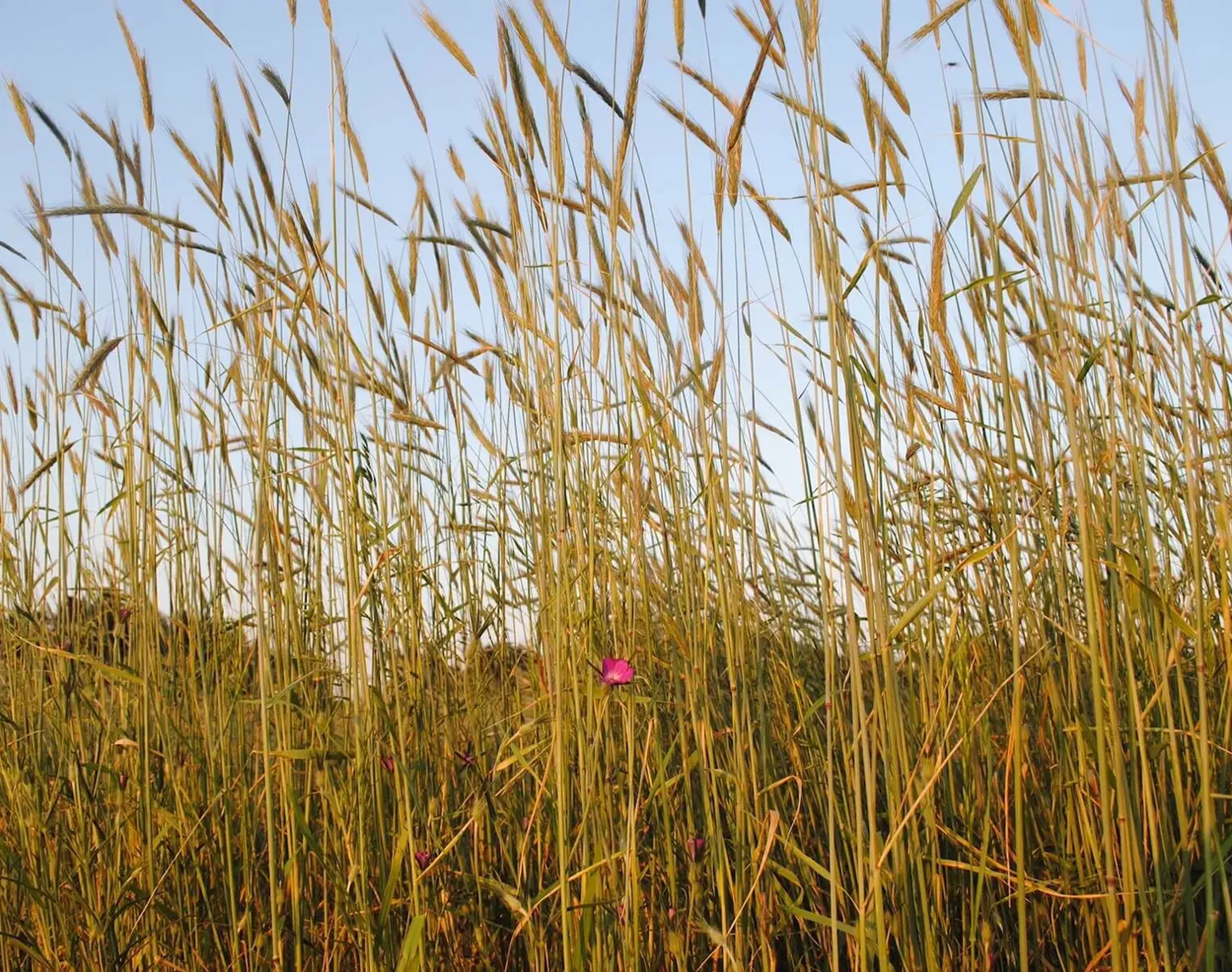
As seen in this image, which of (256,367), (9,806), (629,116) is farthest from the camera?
(9,806)

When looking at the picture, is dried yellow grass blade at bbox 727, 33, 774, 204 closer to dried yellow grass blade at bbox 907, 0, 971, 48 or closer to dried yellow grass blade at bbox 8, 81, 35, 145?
dried yellow grass blade at bbox 907, 0, 971, 48

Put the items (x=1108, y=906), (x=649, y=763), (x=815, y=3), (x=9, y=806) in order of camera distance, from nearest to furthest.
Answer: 1. (x=1108, y=906)
2. (x=815, y=3)
3. (x=649, y=763)
4. (x=9, y=806)

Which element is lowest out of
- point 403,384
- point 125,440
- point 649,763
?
point 649,763

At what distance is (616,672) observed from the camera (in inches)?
48.8

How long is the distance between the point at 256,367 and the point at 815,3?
0.90 m

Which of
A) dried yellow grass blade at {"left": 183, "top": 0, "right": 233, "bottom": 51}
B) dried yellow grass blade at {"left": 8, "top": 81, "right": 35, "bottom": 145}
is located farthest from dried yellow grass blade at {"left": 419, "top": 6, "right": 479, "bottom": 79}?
dried yellow grass blade at {"left": 8, "top": 81, "right": 35, "bottom": 145}

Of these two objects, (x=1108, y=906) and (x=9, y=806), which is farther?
(x=9, y=806)

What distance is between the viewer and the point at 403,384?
1.74 meters

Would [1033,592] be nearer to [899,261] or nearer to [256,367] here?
[899,261]

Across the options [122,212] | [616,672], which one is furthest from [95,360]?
[616,672]

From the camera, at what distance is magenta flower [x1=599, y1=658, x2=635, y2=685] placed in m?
1.22

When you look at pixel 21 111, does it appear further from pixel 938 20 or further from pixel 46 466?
pixel 938 20

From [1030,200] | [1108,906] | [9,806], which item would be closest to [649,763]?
[1108,906]

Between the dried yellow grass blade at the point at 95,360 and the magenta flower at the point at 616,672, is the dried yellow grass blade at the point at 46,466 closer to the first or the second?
Result: the dried yellow grass blade at the point at 95,360
